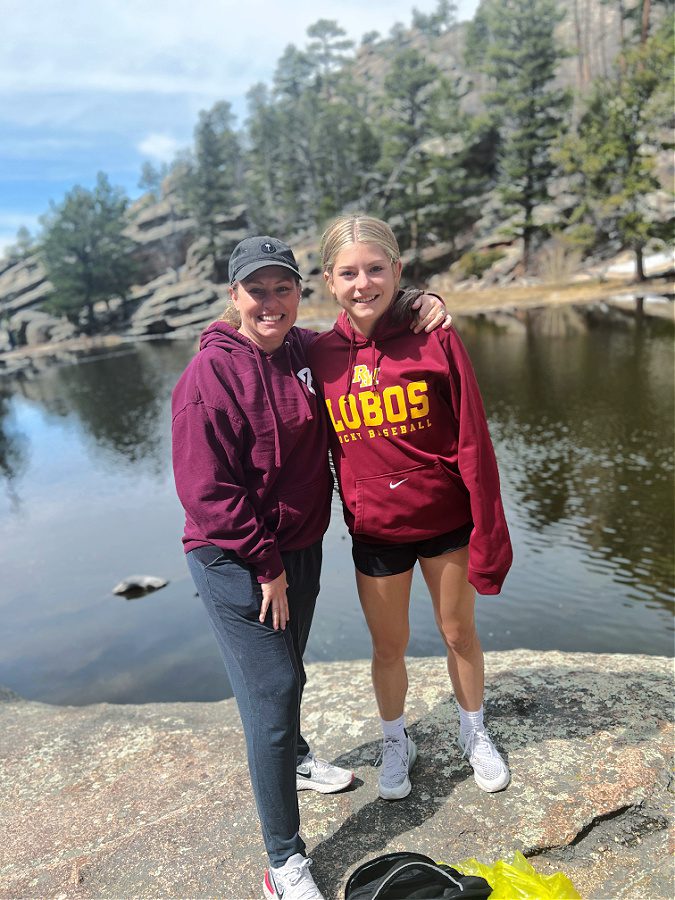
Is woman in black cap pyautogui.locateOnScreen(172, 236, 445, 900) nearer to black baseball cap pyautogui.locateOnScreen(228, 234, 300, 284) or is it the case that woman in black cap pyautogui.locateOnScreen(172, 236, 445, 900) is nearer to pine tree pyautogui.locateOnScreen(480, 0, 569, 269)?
black baseball cap pyautogui.locateOnScreen(228, 234, 300, 284)

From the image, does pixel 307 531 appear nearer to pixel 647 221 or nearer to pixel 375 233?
pixel 375 233

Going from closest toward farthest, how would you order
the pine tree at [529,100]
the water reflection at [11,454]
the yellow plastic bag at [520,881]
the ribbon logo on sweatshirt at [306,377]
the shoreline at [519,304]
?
the yellow plastic bag at [520,881]
the ribbon logo on sweatshirt at [306,377]
the water reflection at [11,454]
the shoreline at [519,304]
the pine tree at [529,100]

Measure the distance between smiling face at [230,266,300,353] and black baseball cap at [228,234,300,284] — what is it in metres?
0.03

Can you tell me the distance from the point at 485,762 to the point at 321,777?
677 mm

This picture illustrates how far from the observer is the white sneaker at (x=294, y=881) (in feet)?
7.06

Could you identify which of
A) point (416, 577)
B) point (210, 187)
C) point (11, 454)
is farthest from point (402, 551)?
point (210, 187)

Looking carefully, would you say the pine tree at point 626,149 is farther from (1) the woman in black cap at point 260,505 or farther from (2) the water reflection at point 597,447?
(1) the woman in black cap at point 260,505

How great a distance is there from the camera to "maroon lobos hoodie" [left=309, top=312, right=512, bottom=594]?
7.97 ft

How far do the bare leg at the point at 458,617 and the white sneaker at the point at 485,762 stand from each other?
0.12 meters

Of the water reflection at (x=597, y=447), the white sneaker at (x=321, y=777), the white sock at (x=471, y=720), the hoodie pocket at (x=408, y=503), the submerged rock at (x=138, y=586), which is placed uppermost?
the hoodie pocket at (x=408, y=503)

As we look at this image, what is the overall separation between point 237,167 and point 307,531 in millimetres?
69931

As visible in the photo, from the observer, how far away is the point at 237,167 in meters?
65.4

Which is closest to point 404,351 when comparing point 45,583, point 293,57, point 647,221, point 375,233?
point 375,233

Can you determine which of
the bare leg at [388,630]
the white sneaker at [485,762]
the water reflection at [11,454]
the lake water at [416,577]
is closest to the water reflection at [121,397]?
the lake water at [416,577]
